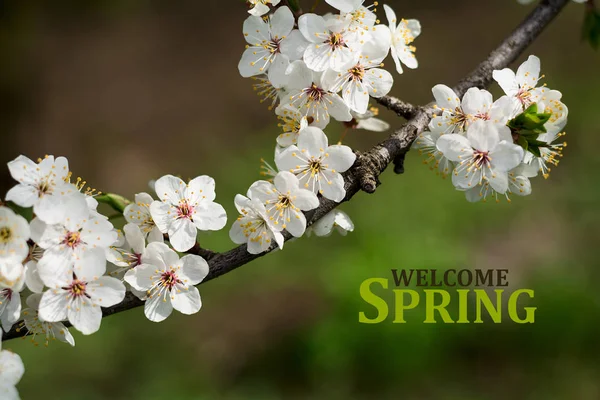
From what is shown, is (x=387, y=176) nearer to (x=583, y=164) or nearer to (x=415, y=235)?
(x=415, y=235)

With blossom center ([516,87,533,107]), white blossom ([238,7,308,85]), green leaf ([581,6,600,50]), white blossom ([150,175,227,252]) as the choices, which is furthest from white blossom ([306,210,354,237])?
green leaf ([581,6,600,50])

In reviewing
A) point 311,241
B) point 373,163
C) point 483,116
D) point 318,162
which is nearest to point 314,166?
point 318,162

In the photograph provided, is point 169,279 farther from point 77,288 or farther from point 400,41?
point 400,41

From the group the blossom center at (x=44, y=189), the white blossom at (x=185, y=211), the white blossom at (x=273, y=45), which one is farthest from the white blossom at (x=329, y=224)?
the blossom center at (x=44, y=189)

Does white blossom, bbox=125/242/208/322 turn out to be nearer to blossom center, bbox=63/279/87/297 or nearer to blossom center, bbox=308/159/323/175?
blossom center, bbox=63/279/87/297

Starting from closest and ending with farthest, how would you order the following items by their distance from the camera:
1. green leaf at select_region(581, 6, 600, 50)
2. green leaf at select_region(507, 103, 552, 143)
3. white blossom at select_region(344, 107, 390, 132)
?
green leaf at select_region(507, 103, 552, 143), white blossom at select_region(344, 107, 390, 132), green leaf at select_region(581, 6, 600, 50)
